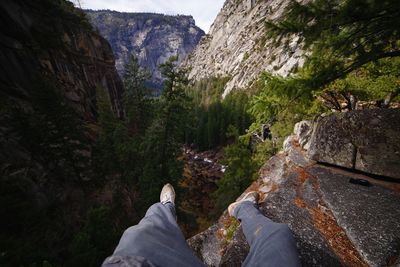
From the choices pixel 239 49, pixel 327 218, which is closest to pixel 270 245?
pixel 327 218

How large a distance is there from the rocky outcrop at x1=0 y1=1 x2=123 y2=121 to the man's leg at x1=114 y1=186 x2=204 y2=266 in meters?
13.1

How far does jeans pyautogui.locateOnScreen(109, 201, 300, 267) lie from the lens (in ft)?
5.49

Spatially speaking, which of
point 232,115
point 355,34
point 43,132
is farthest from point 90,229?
point 232,115

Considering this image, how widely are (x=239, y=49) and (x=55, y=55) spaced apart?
83862 mm

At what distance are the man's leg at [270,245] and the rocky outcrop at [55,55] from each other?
13719 millimetres

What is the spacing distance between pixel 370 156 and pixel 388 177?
0.56m

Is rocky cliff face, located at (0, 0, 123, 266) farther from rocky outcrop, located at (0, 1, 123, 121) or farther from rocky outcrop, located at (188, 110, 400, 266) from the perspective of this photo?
rocky outcrop, located at (188, 110, 400, 266)

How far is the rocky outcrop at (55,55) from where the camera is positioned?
627 inches

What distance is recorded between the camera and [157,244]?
180 centimetres

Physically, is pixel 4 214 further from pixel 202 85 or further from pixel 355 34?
pixel 202 85

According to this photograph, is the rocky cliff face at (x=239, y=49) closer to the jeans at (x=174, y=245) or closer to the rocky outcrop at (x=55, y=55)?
the rocky outcrop at (x=55, y=55)

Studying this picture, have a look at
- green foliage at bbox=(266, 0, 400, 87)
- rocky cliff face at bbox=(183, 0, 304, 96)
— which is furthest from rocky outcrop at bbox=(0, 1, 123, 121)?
rocky cliff face at bbox=(183, 0, 304, 96)

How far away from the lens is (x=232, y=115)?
53.5m

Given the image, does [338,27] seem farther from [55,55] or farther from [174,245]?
[55,55]
